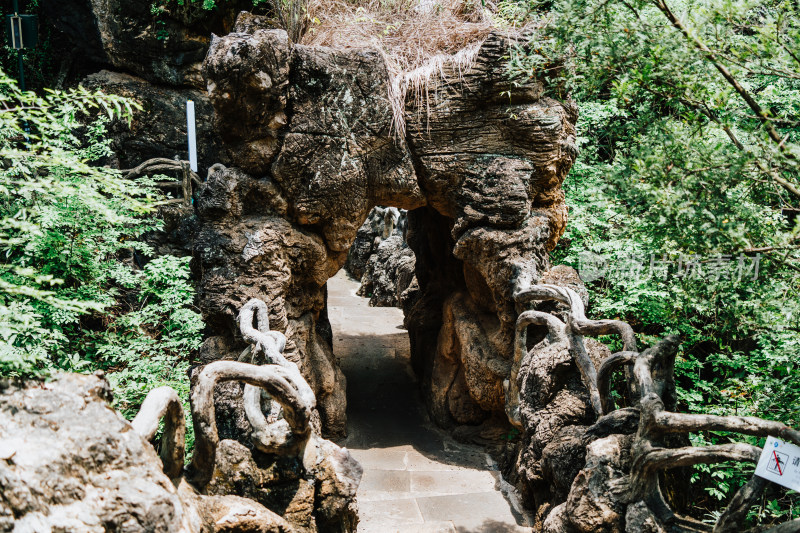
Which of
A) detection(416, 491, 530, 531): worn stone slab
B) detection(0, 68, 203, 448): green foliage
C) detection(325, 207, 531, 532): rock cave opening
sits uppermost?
detection(0, 68, 203, 448): green foliage

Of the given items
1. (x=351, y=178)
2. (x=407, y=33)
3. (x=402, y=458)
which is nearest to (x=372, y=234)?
(x=407, y=33)

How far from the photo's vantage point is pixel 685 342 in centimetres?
662

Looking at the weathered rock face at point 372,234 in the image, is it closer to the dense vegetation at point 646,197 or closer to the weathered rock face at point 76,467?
the dense vegetation at point 646,197

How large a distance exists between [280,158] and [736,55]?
4.05 meters

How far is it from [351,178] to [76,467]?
4393mm

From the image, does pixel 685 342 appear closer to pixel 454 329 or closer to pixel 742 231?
pixel 454 329

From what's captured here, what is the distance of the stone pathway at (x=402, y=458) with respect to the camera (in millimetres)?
5469

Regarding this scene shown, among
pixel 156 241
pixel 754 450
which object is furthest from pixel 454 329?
pixel 156 241

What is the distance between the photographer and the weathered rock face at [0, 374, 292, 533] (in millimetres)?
2111

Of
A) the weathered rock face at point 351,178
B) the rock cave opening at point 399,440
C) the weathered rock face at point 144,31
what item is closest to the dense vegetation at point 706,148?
the weathered rock face at point 351,178

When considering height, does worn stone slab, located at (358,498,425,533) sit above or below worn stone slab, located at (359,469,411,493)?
above

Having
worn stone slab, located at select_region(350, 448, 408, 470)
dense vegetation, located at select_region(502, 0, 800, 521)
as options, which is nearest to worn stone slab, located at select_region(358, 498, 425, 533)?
worn stone slab, located at select_region(350, 448, 408, 470)

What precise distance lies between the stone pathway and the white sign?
2508mm

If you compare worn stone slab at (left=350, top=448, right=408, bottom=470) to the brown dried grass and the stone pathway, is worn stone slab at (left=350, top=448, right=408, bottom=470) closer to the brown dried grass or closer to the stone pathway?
the stone pathway
